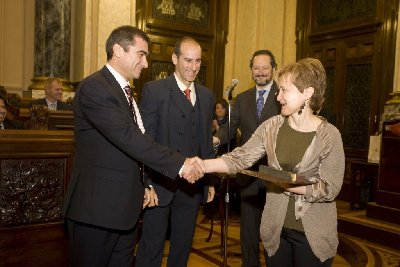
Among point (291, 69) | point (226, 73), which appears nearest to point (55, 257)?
point (291, 69)

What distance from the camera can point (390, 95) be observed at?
6234mm

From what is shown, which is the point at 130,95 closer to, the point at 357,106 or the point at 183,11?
the point at 357,106

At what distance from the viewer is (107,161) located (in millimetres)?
2051

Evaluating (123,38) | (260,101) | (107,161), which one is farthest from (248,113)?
(107,161)

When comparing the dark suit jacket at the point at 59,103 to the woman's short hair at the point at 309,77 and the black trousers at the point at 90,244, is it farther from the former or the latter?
the woman's short hair at the point at 309,77

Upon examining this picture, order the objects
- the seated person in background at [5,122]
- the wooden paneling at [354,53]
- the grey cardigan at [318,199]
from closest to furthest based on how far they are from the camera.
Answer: the grey cardigan at [318,199]
the seated person in background at [5,122]
the wooden paneling at [354,53]

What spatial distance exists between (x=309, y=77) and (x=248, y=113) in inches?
53.7

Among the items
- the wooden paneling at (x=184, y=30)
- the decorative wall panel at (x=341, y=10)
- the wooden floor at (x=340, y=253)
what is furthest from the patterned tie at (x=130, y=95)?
the decorative wall panel at (x=341, y=10)

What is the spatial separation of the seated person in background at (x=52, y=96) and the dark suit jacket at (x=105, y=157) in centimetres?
360

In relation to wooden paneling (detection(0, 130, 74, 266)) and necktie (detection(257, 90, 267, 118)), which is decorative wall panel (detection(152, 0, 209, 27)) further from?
wooden paneling (detection(0, 130, 74, 266))

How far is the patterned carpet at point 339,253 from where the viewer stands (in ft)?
12.7

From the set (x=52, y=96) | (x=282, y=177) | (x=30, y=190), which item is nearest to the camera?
(x=282, y=177)

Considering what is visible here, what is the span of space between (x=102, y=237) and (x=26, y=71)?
5.01m

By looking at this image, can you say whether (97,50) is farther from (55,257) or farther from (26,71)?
(55,257)
